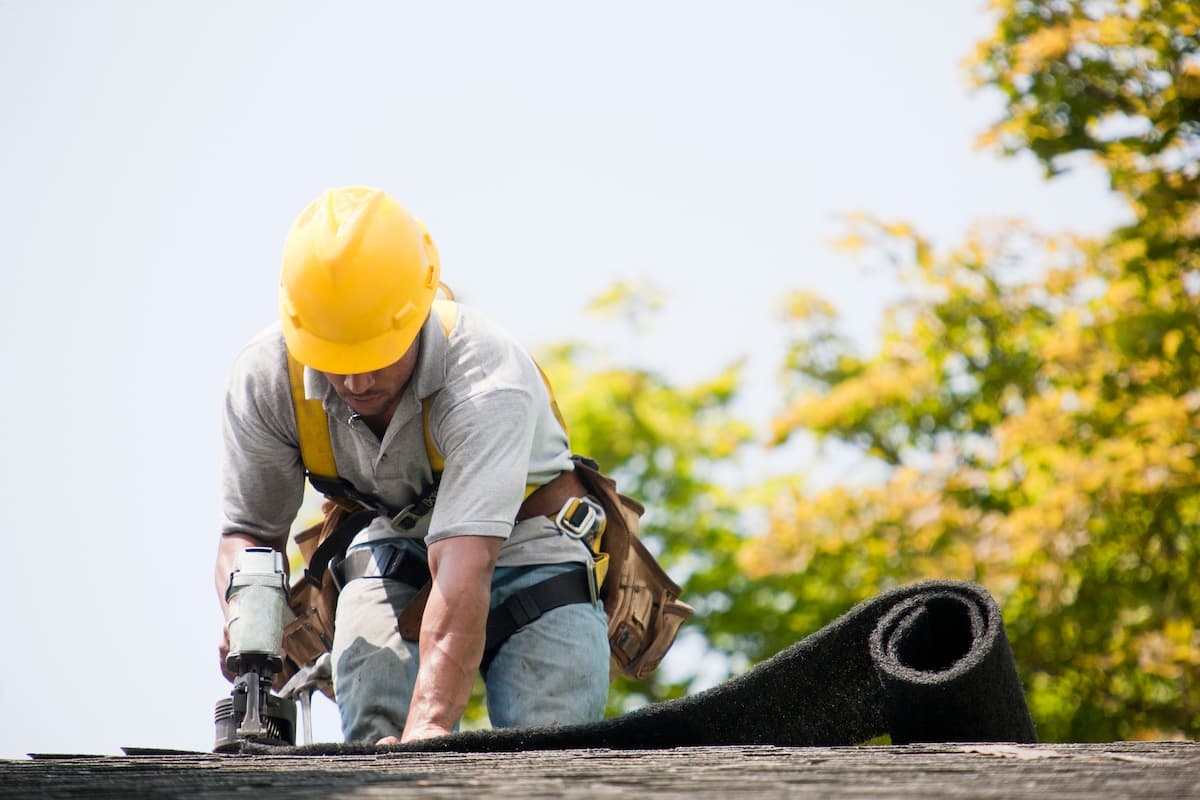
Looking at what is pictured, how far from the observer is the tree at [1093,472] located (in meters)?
10.3

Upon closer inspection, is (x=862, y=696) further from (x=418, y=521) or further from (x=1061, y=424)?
(x=1061, y=424)

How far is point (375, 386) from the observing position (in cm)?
380

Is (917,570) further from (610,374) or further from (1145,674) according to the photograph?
(610,374)

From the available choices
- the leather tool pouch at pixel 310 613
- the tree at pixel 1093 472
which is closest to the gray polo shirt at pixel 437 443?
the leather tool pouch at pixel 310 613

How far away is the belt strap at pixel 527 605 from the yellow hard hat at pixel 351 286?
0.83 meters

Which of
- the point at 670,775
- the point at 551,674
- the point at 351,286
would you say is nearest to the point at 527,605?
the point at 551,674

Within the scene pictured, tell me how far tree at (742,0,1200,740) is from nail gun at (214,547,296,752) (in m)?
8.08

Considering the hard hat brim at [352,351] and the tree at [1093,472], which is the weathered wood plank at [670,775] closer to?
A: the hard hat brim at [352,351]

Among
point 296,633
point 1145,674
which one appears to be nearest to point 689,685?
point 1145,674

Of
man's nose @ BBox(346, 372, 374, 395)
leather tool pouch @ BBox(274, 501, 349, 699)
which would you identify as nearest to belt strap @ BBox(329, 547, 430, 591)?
leather tool pouch @ BBox(274, 501, 349, 699)

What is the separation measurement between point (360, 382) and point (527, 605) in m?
0.85

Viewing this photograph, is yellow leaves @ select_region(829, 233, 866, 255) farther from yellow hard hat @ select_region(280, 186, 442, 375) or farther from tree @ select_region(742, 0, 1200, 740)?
yellow hard hat @ select_region(280, 186, 442, 375)

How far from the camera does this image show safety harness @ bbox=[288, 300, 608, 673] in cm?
393

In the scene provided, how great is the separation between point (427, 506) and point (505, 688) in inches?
23.3
